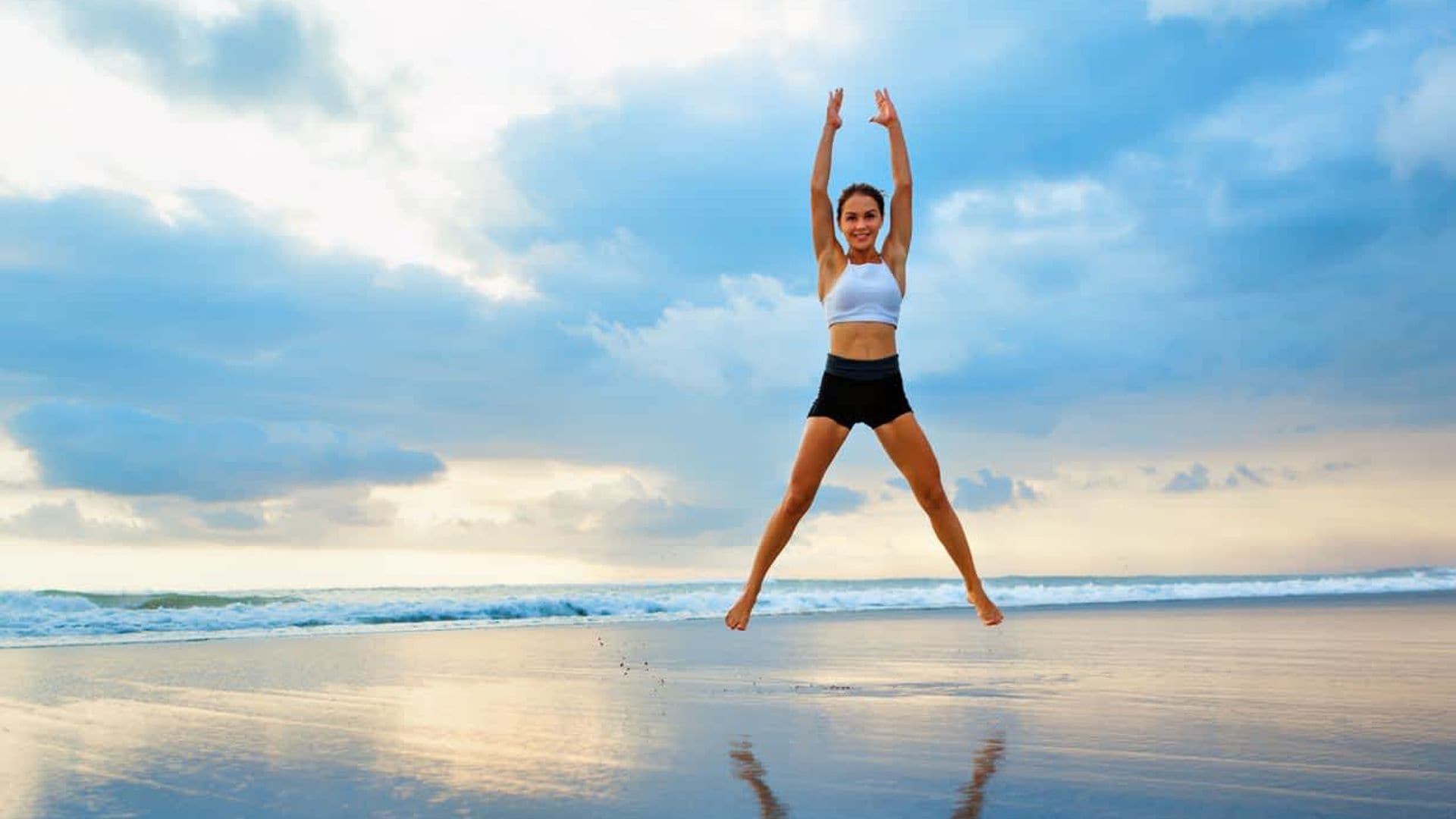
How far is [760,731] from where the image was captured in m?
8.41

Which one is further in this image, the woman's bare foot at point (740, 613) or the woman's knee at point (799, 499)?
the woman's bare foot at point (740, 613)

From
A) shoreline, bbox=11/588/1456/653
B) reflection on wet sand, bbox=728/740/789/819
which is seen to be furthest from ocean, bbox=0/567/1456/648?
reflection on wet sand, bbox=728/740/789/819

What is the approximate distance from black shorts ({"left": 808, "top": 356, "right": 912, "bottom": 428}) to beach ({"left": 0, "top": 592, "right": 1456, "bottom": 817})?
76.0 inches

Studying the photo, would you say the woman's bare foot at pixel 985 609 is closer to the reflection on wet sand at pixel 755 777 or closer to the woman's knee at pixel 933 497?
the woman's knee at pixel 933 497

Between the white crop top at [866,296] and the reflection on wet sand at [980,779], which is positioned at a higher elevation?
the white crop top at [866,296]

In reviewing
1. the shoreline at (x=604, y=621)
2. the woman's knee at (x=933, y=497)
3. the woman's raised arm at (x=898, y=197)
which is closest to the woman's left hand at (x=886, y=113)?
the woman's raised arm at (x=898, y=197)

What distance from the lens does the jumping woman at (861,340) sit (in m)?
6.33

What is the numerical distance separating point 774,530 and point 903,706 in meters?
3.26

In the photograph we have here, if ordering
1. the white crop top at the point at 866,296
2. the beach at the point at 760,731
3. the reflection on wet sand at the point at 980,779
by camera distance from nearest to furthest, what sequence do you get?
the reflection on wet sand at the point at 980,779 < the beach at the point at 760,731 < the white crop top at the point at 866,296

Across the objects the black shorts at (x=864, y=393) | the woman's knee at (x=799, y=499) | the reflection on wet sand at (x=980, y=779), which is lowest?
the reflection on wet sand at (x=980, y=779)

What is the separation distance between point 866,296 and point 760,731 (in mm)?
3555

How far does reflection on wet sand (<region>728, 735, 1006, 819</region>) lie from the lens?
575cm

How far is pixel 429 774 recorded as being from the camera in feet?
22.9

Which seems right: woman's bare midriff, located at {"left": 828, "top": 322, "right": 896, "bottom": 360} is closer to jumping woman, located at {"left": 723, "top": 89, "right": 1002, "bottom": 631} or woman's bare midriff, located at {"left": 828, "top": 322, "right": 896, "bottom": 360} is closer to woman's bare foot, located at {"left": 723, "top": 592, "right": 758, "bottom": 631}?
jumping woman, located at {"left": 723, "top": 89, "right": 1002, "bottom": 631}
